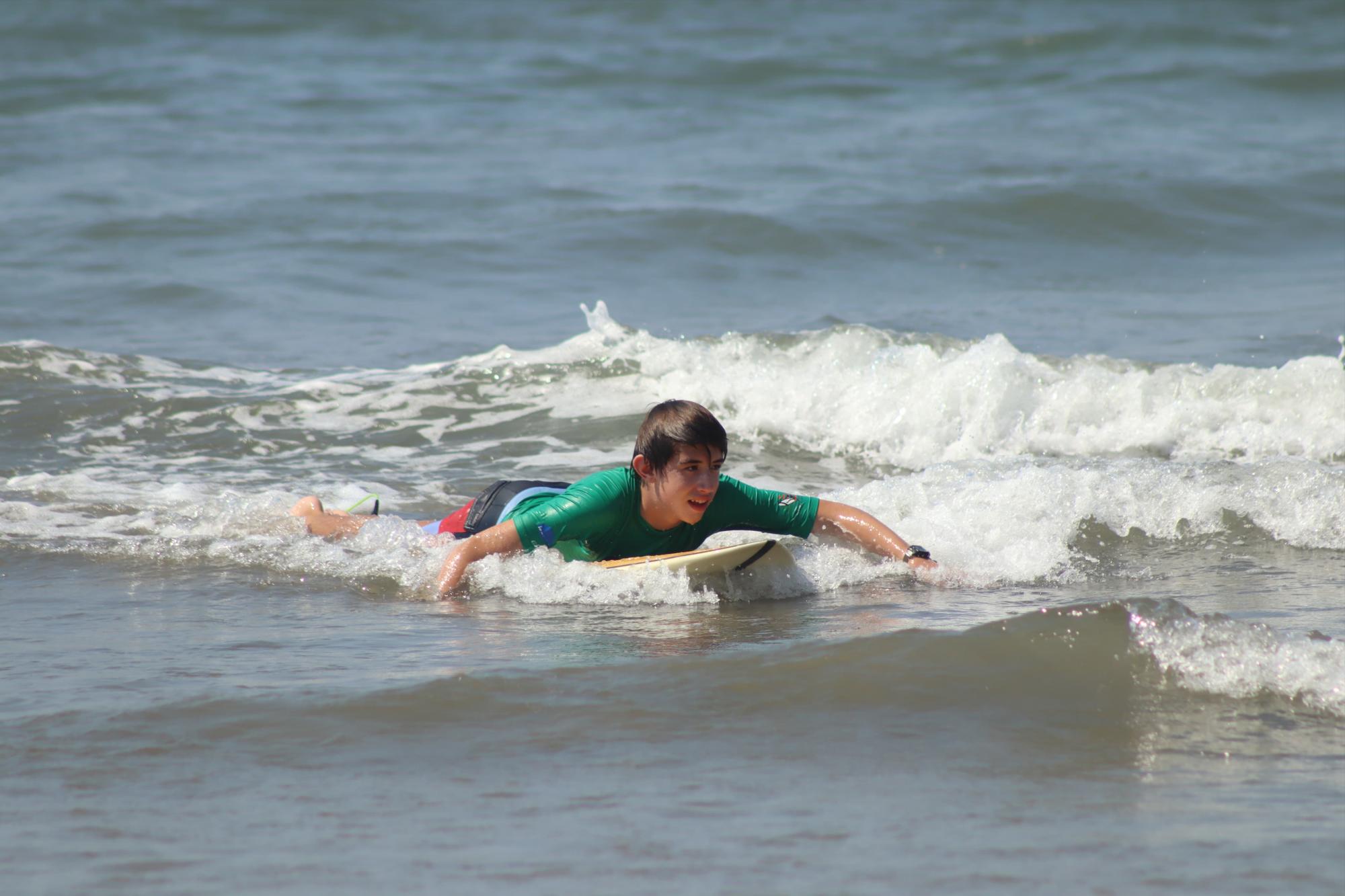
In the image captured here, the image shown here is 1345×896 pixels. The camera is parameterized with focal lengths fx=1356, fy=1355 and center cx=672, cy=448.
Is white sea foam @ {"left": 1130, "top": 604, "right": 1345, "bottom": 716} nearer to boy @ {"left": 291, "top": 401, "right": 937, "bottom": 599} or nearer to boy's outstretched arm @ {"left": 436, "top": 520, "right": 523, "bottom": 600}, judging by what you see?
boy @ {"left": 291, "top": 401, "right": 937, "bottom": 599}

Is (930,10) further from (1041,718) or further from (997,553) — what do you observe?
(1041,718)

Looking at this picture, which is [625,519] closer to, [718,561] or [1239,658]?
[718,561]

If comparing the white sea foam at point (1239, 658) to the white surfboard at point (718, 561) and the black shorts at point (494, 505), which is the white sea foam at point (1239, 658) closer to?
the white surfboard at point (718, 561)

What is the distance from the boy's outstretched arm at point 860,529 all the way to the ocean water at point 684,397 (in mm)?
104

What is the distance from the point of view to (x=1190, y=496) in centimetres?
629

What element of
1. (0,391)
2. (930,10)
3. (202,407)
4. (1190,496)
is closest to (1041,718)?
(1190,496)

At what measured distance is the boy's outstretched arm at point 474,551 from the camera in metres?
5.25

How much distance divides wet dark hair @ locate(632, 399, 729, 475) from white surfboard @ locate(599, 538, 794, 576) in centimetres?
35

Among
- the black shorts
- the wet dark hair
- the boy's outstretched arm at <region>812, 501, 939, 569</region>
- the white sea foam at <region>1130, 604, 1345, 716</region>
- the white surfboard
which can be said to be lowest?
the white sea foam at <region>1130, 604, 1345, 716</region>

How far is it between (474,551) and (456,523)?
0.70m

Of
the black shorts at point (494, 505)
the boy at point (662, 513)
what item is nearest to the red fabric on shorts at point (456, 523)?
the black shorts at point (494, 505)

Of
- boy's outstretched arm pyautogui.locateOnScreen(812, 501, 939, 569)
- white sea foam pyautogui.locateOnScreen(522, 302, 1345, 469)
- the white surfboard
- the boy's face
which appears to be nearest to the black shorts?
the white surfboard

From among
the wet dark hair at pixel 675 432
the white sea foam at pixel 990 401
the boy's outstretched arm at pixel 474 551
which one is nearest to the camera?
the wet dark hair at pixel 675 432

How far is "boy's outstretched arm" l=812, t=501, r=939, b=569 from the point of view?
544 centimetres
